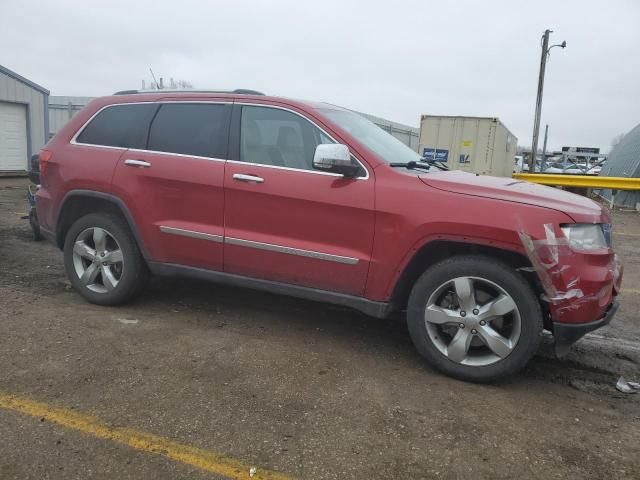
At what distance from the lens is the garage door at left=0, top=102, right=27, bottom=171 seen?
18375mm

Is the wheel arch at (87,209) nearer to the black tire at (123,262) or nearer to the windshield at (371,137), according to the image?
the black tire at (123,262)

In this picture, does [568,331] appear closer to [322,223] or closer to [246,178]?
[322,223]

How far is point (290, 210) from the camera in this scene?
13.0 ft

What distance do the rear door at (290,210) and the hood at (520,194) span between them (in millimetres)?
517

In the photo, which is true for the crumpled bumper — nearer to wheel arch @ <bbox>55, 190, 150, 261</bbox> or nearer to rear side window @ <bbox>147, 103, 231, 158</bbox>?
rear side window @ <bbox>147, 103, 231, 158</bbox>

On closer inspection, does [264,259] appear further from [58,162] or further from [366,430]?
[58,162]

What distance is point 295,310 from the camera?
499 centimetres

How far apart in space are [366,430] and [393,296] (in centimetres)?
110

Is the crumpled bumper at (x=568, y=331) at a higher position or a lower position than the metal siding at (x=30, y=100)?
lower

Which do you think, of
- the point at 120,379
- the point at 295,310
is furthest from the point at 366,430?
the point at 295,310

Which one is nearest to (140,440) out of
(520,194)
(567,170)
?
(520,194)

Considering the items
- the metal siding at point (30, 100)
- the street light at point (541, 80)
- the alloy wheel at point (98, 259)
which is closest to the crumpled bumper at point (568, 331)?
the alloy wheel at point (98, 259)

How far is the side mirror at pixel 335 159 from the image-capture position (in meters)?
3.68

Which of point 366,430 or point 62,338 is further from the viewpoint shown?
point 62,338
